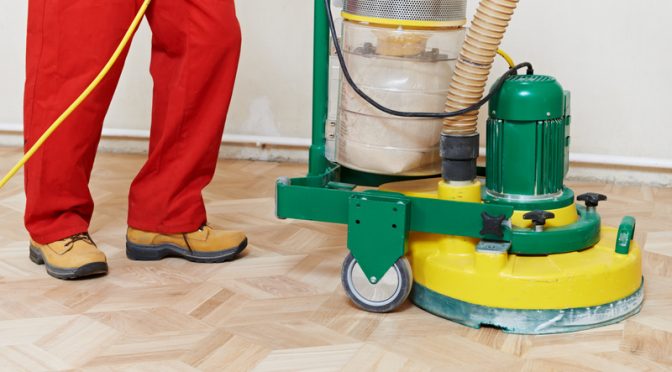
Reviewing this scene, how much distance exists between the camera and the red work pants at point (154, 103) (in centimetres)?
162

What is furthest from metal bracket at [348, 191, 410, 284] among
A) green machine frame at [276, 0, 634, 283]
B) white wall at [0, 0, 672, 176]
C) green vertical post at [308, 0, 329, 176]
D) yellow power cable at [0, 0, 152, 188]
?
white wall at [0, 0, 672, 176]

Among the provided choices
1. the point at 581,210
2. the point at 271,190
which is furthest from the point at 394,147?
the point at 271,190

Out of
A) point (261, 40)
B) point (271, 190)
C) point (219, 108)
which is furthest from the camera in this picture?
point (261, 40)

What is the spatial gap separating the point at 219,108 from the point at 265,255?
0.33 metres

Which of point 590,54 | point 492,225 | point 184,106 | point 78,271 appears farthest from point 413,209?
point 590,54

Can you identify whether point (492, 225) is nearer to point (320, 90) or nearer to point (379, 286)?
point (379, 286)

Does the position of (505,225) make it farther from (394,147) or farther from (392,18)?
(392,18)

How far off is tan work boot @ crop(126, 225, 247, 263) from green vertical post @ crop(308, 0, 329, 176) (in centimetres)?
23

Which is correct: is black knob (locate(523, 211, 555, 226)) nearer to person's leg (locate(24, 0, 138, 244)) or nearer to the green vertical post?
the green vertical post

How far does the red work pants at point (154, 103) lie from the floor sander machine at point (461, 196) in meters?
0.24

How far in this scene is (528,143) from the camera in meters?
1.50

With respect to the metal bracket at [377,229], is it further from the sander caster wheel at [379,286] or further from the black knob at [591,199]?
the black knob at [591,199]

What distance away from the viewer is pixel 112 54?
65.1 inches

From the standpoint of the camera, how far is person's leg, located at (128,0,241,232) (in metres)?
1.72
